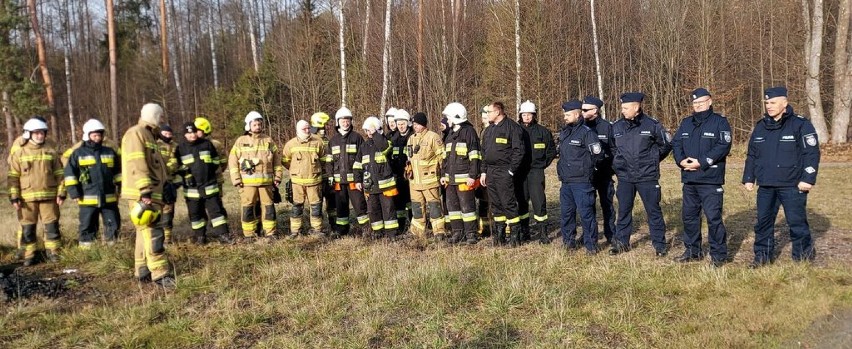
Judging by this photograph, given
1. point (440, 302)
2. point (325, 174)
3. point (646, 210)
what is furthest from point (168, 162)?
point (646, 210)

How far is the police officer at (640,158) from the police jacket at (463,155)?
1852 millimetres

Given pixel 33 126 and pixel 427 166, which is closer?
pixel 33 126

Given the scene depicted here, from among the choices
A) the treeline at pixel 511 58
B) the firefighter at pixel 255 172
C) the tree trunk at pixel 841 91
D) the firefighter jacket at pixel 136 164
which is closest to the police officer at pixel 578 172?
the firefighter at pixel 255 172

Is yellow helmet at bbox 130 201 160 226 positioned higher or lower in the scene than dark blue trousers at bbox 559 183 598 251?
higher

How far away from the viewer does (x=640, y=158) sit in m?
6.07

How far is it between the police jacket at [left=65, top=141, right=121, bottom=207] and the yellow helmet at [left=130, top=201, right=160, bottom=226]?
2407 mm

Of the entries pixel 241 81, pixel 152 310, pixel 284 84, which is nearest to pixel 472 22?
pixel 284 84

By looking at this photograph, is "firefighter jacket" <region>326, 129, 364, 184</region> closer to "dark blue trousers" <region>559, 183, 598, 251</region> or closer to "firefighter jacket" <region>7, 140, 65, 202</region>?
"dark blue trousers" <region>559, 183, 598, 251</region>

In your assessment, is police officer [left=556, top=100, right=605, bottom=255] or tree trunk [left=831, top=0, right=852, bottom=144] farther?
tree trunk [left=831, top=0, right=852, bottom=144]

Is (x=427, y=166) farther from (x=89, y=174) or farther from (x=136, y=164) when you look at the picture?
(x=89, y=174)

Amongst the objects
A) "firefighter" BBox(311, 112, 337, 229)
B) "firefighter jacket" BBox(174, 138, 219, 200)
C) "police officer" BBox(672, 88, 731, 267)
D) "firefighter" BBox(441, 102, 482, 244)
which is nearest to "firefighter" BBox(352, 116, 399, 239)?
"firefighter" BBox(311, 112, 337, 229)

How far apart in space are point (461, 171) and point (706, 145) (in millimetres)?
3071

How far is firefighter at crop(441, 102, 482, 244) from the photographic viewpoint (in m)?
7.16

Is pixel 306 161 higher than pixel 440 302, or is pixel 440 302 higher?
pixel 306 161
